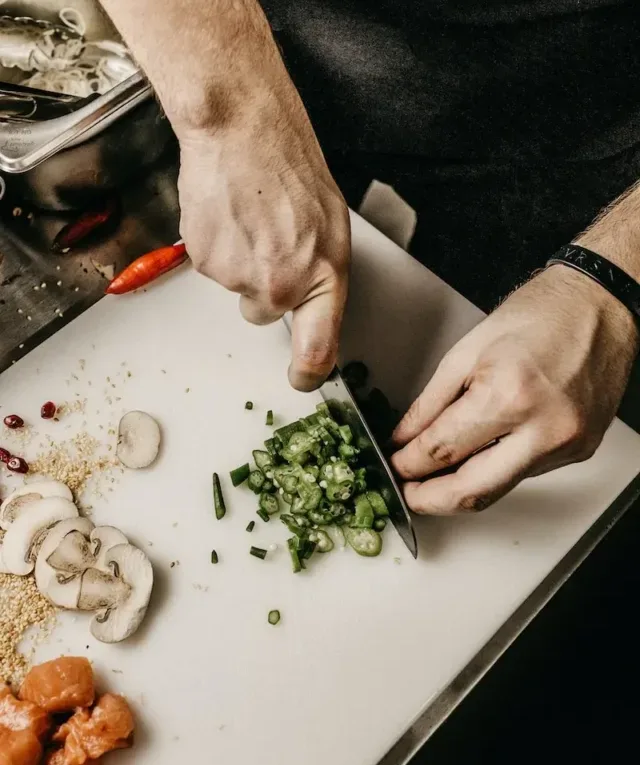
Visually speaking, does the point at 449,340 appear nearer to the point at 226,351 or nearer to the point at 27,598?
the point at 226,351

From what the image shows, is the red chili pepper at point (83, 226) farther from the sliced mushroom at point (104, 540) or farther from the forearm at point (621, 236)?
the forearm at point (621, 236)

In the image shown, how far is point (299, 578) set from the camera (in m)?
1.48

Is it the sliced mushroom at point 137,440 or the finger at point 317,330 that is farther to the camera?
the sliced mushroom at point 137,440

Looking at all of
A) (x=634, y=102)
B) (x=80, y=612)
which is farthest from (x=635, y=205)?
(x=80, y=612)

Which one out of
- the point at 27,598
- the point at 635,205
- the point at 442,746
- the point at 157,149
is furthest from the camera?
the point at 442,746

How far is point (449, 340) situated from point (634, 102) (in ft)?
2.14

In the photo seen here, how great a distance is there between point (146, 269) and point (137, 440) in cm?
40

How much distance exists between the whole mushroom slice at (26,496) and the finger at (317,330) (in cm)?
59

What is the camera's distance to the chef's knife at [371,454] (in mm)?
1330

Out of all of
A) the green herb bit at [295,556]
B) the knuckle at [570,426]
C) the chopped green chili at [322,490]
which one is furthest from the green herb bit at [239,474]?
the knuckle at [570,426]

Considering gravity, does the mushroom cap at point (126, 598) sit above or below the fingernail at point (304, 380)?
below

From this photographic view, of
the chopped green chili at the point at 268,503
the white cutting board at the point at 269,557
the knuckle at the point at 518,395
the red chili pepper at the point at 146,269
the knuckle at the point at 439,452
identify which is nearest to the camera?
the knuckle at the point at 518,395

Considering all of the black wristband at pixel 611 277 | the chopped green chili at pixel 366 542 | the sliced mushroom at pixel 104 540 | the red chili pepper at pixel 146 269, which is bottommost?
the chopped green chili at pixel 366 542

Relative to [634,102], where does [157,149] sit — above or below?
above
